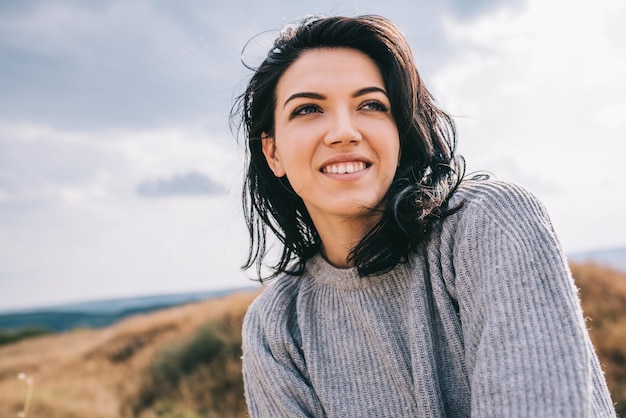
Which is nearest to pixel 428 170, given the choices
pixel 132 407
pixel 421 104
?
pixel 421 104

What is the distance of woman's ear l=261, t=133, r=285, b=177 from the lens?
2.67 metres

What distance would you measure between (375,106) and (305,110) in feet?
0.95

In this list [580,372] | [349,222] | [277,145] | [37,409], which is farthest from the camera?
[37,409]

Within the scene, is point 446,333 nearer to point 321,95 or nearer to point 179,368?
point 321,95

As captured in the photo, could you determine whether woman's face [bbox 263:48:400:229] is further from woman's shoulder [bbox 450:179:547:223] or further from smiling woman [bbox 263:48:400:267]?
woman's shoulder [bbox 450:179:547:223]

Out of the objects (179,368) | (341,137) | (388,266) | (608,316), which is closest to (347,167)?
(341,137)

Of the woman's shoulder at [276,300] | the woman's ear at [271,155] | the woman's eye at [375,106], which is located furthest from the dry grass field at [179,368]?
the woman's eye at [375,106]

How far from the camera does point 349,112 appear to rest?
2.16 m

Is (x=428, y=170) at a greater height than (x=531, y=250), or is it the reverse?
(x=428, y=170)

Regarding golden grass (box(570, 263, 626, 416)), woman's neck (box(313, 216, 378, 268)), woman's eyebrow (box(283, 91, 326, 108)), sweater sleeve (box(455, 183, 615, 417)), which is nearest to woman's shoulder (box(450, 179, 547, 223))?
sweater sleeve (box(455, 183, 615, 417))

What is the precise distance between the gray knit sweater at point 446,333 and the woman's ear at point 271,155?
46 cm

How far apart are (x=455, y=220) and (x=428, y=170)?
403 mm

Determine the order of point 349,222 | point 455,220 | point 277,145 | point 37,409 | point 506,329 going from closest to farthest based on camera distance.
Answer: point 506,329 < point 455,220 < point 349,222 < point 277,145 < point 37,409

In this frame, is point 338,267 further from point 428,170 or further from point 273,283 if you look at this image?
point 428,170
